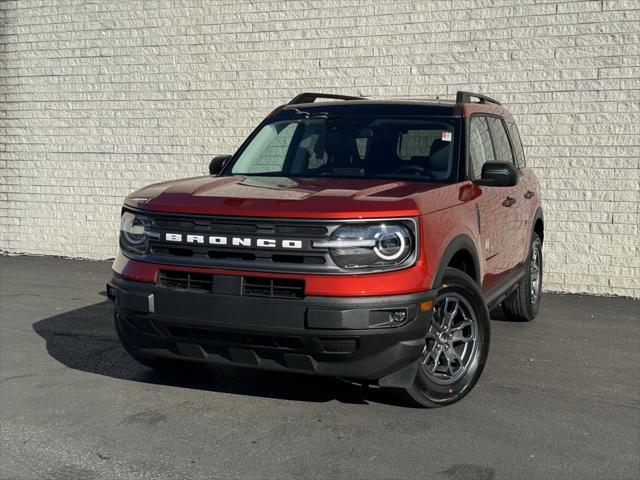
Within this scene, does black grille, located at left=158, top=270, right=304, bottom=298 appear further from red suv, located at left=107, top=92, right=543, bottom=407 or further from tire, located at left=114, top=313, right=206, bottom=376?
tire, located at left=114, top=313, right=206, bottom=376

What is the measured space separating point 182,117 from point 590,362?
7.04 metres

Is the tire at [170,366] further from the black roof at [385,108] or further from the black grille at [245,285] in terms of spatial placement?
the black roof at [385,108]

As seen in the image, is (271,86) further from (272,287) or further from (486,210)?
(272,287)

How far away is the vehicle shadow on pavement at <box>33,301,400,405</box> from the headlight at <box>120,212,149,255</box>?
3.52 ft

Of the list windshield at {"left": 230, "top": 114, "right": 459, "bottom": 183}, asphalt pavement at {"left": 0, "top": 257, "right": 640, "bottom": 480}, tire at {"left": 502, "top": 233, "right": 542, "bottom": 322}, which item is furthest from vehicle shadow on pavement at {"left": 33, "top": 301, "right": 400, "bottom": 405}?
tire at {"left": 502, "top": 233, "right": 542, "bottom": 322}

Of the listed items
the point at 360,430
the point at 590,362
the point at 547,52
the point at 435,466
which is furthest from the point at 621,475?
the point at 547,52

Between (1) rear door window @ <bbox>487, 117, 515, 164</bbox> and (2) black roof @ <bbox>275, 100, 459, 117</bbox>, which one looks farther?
(1) rear door window @ <bbox>487, 117, 515, 164</bbox>

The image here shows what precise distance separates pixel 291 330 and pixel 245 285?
1.25 feet

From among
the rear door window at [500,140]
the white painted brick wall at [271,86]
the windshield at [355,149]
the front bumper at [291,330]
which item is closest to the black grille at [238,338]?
the front bumper at [291,330]

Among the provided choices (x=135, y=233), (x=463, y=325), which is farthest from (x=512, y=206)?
(x=135, y=233)

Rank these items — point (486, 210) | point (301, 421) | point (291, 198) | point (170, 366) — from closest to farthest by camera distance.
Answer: point (291, 198), point (301, 421), point (170, 366), point (486, 210)

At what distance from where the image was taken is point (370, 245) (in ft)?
15.2

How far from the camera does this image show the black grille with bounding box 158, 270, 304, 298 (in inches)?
184

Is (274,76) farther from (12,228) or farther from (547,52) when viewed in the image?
(12,228)
